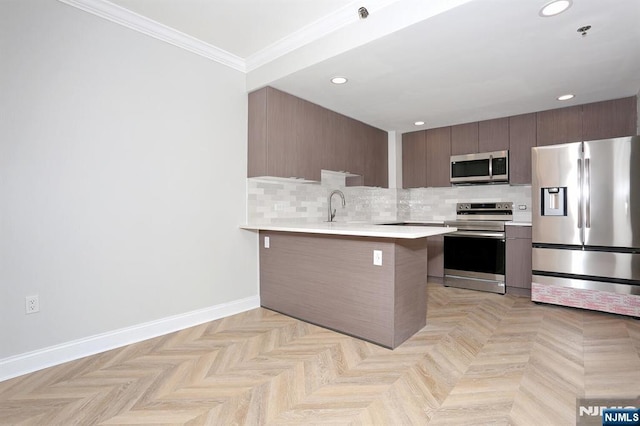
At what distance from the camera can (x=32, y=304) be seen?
7.11 feet

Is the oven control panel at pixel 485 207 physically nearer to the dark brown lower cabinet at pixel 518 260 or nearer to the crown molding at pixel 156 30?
the dark brown lower cabinet at pixel 518 260

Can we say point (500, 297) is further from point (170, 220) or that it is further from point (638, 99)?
point (170, 220)

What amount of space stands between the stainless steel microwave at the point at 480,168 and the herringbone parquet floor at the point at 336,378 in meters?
2.03

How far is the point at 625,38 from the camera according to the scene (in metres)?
2.39

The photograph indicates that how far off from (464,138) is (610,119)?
5.08 feet

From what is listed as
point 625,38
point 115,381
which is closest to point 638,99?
point 625,38

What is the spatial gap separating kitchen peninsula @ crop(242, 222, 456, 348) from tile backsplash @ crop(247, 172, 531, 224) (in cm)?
43

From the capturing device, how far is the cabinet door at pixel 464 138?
4.58 meters

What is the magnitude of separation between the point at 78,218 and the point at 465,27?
2.99 metres

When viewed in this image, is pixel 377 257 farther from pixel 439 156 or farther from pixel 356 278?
pixel 439 156

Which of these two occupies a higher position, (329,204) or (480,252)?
(329,204)

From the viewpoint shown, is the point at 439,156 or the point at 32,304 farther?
the point at 439,156

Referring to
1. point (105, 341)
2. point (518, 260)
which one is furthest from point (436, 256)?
point (105, 341)

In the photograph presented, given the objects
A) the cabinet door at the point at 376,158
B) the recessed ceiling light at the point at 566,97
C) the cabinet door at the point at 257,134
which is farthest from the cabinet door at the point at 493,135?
the cabinet door at the point at 257,134
